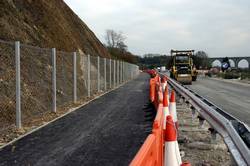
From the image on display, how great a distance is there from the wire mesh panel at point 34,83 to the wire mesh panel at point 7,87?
16.7 inches

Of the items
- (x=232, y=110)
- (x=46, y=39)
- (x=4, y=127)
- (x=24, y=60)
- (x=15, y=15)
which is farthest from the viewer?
(x=46, y=39)

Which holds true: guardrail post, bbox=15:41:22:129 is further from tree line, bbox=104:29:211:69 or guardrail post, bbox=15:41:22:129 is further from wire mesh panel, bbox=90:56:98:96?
tree line, bbox=104:29:211:69

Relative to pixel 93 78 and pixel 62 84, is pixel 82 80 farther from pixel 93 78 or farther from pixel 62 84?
pixel 62 84

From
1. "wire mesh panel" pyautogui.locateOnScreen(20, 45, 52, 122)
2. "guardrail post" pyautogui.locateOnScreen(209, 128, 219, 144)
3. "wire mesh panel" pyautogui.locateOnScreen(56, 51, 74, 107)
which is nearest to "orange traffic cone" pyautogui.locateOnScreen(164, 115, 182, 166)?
"guardrail post" pyautogui.locateOnScreen(209, 128, 219, 144)

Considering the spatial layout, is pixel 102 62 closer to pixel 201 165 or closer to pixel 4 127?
pixel 4 127

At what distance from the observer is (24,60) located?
15.1 meters

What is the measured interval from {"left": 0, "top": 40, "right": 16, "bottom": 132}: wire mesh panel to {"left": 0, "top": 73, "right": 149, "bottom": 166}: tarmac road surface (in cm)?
93

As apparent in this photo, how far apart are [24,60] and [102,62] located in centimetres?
1347

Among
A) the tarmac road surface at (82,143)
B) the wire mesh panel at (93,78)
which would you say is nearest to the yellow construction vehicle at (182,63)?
the wire mesh panel at (93,78)

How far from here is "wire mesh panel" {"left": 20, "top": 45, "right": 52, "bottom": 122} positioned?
13.5 meters

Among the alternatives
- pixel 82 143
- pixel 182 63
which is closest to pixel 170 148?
pixel 82 143

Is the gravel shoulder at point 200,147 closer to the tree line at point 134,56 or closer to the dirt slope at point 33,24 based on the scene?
the dirt slope at point 33,24

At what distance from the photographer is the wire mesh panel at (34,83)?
13.5m

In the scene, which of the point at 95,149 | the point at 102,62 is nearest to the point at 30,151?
the point at 95,149
